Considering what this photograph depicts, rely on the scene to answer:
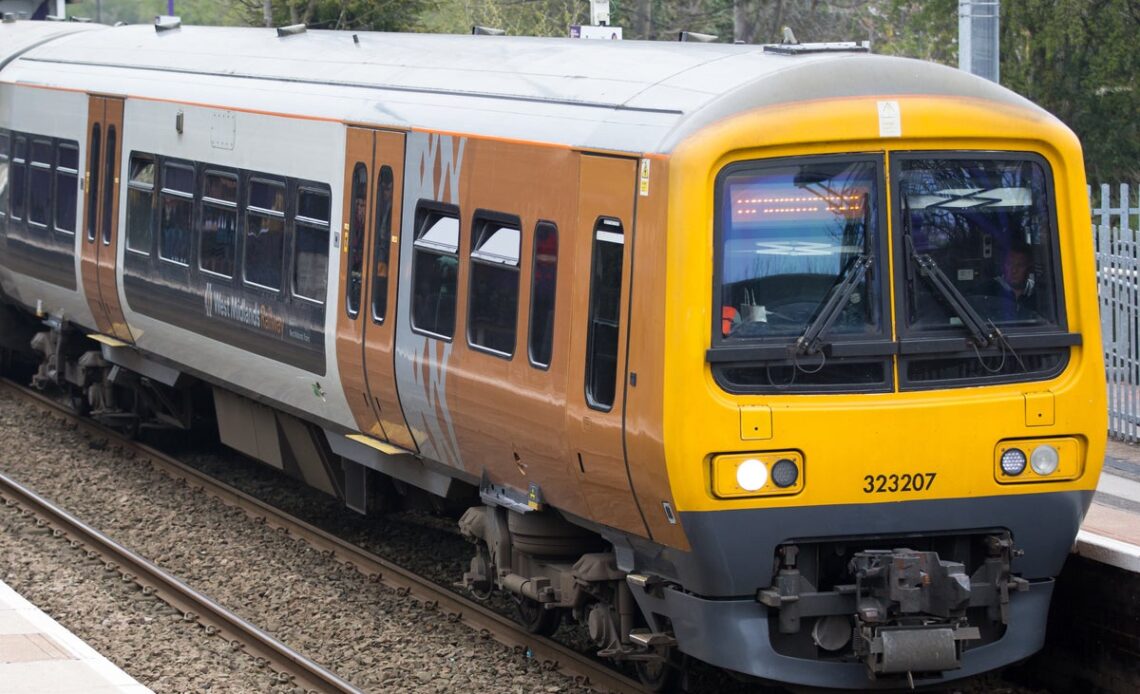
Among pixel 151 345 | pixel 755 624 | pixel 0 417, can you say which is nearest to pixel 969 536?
pixel 755 624

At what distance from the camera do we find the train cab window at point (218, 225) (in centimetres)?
1187

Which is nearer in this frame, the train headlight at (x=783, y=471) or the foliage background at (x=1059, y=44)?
the train headlight at (x=783, y=471)

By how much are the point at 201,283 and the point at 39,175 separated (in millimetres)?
3943

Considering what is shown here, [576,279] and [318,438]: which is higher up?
[576,279]

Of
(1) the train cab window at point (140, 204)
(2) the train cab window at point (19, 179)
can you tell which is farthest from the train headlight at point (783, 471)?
(2) the train cab window at point (19, 179)

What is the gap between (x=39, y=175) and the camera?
50.8 feet

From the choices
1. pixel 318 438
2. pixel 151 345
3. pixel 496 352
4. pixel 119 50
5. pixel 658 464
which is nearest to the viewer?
pixel 658 464

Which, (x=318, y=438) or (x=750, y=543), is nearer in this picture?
(x=750, y=543)

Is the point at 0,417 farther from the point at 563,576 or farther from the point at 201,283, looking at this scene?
the point at 563,576

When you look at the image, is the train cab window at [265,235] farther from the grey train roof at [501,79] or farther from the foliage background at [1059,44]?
the foliage background at [1059,44]

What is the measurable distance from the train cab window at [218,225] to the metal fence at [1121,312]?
603cm

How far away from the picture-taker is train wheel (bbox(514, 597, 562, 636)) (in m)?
9.43

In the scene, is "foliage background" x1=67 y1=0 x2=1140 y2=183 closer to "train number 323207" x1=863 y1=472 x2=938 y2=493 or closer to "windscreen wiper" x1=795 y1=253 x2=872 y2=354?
"windscreen wiper" x1=795 y1=253 x2=872 y2=354

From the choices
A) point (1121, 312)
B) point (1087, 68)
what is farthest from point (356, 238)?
point (1087, 68)
